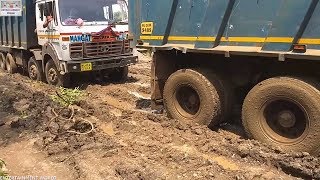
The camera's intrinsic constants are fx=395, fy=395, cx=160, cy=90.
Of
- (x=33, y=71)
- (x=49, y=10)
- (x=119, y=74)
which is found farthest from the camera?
(x=33, y=71)

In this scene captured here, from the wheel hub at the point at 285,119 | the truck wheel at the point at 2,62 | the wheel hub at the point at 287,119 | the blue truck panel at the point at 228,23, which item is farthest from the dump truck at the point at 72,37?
the wheel hub at the point at 287,119

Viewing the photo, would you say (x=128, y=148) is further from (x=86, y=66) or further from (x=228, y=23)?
(x=86, y=66)

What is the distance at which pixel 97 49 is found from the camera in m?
Answer: 10.7

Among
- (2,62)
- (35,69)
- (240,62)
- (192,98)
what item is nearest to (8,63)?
(2,62)

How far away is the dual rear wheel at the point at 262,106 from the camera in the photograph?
509 cm

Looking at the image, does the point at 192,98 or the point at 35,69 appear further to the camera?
the point at 35,69

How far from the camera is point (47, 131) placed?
21.7 feet

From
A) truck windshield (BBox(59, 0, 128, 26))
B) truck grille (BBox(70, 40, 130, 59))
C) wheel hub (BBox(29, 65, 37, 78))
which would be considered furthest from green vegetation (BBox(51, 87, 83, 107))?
wheel hub (BBox(29, 65, 37, 78))

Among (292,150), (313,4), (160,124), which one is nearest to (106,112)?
(160,124)

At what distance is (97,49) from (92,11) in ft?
3.43

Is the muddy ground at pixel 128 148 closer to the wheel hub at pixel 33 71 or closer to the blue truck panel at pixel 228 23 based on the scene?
the blue truck panel at pixel 228 23

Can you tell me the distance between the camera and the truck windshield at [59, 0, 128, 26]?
10.4 m

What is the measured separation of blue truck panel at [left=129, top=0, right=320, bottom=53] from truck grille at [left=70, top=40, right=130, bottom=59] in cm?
299

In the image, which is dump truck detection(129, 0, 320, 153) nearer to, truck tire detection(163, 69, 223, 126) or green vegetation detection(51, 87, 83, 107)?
truck tire detection(163, 69, 223, 126)
